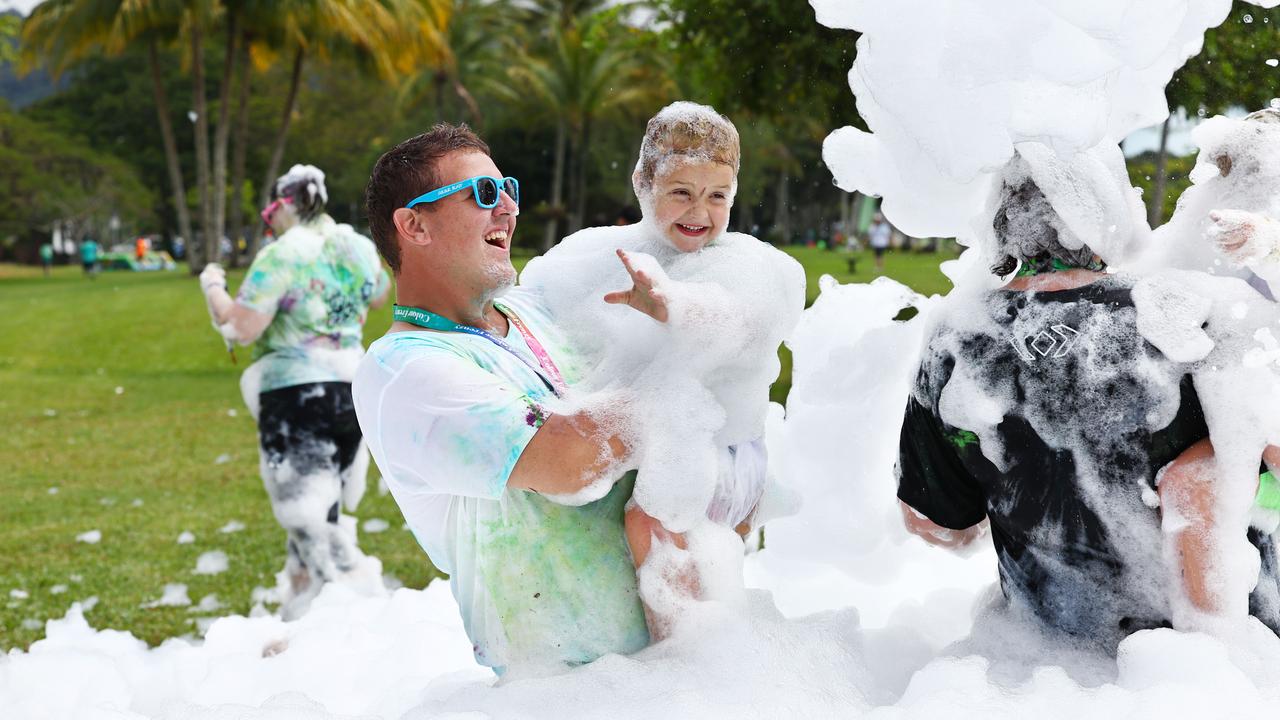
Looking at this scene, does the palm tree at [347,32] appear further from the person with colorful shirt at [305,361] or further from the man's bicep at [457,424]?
the man's bicep at [457,424]

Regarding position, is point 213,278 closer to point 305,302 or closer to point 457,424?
point 305,302

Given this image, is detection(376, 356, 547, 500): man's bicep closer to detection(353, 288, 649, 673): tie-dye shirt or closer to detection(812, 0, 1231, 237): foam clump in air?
detection(353, 288, 649, 673): tie-dye shirt

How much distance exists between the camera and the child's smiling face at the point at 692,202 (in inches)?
87.7

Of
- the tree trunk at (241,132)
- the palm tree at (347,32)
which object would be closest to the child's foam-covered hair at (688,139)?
the palm tree at (347,32)

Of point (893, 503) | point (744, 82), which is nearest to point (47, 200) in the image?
point (744, 82)

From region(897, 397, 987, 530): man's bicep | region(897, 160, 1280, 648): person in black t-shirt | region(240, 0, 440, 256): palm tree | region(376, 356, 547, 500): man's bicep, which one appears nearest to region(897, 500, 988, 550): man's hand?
region(897, 397, 987, 530): man's bicep

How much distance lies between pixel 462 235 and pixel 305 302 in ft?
9.38

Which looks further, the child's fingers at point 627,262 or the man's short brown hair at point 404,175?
the man's short brown hair at point 404,175

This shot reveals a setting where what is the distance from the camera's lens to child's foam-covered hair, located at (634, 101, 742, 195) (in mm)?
2223

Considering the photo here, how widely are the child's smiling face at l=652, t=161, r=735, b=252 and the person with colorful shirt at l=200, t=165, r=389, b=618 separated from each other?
3001 mm

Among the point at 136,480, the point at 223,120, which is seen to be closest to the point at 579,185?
the point at 223,120

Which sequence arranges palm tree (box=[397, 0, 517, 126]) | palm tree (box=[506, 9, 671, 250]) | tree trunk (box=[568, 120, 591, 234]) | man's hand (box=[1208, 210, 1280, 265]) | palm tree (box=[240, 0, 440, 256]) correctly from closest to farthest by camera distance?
1. man's hand (box=[1208, 210, 1280, 265])
2. palm tree (box=[506, 9, 671, 250])
3. tree trunk (box=[568, 120, 591, 234])
4. palm tree (box=[240, 0, 440, 256])
5. palm tree (box=[397, 0, 517, 126])

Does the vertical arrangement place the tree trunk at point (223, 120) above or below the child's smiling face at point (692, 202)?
below

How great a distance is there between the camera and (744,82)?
9508 millimetres
